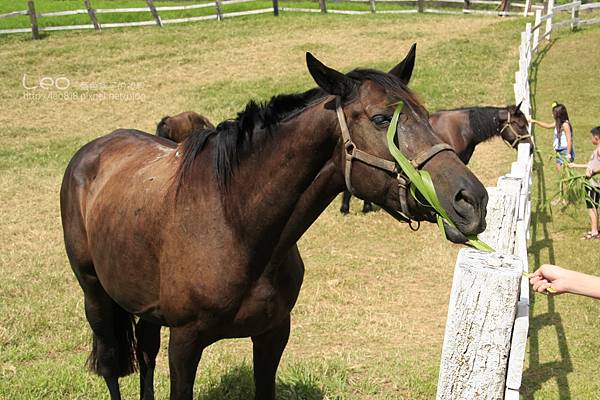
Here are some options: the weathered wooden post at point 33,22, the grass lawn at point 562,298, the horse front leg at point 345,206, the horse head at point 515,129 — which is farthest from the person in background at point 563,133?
the weathered wooden post at point 33,22

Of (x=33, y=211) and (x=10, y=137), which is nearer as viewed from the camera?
(x=33, y=211)

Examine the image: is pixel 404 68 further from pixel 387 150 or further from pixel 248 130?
pixel 248 130

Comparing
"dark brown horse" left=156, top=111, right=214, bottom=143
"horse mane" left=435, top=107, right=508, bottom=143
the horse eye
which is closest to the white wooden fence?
the horse eye

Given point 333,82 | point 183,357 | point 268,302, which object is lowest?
point 183,357

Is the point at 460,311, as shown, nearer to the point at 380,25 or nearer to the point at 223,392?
the point at 223,392

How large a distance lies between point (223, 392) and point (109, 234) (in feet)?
4.60

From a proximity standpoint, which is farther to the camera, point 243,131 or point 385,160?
point 243,131

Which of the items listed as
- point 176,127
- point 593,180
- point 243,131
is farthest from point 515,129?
point 243,131

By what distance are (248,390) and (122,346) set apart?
900mm

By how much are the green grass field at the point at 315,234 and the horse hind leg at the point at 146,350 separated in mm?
308

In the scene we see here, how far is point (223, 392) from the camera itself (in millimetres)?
4180

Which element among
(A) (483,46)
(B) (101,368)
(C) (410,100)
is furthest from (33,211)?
(A) (483,46)

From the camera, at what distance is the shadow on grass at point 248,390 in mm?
4121

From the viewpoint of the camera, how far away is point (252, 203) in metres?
2.91
